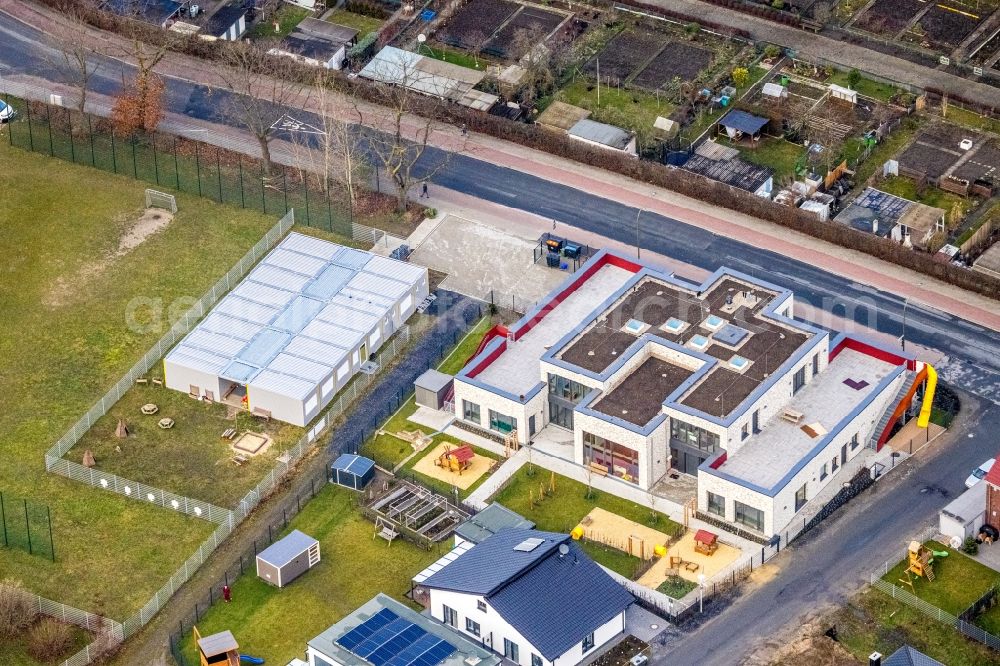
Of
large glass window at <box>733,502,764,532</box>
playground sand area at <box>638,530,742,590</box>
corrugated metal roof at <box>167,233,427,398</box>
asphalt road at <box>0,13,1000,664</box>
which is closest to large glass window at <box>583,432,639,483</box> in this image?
playground sand area at <box>638,530,742,590</box>

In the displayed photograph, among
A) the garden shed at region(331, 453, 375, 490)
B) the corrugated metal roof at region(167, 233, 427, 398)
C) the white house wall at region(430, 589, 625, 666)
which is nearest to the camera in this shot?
the white house wall at region(430, 589, 625, 666)

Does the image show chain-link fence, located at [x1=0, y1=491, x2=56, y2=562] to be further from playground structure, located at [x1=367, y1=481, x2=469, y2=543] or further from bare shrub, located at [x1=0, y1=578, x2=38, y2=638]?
playground structure, located at [x1=367, y1=481, x2=469, y2=543]

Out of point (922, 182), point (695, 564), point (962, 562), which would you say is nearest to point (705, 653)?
point (695, 564)

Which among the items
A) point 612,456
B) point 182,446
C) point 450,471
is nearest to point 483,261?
point 450,471

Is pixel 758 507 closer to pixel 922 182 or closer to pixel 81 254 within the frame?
pixel 922 182

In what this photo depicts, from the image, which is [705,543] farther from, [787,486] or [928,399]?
[928,399]

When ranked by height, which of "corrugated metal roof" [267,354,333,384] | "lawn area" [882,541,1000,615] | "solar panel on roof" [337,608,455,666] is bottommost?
"solar panel on roof" [337,608,455,666]
